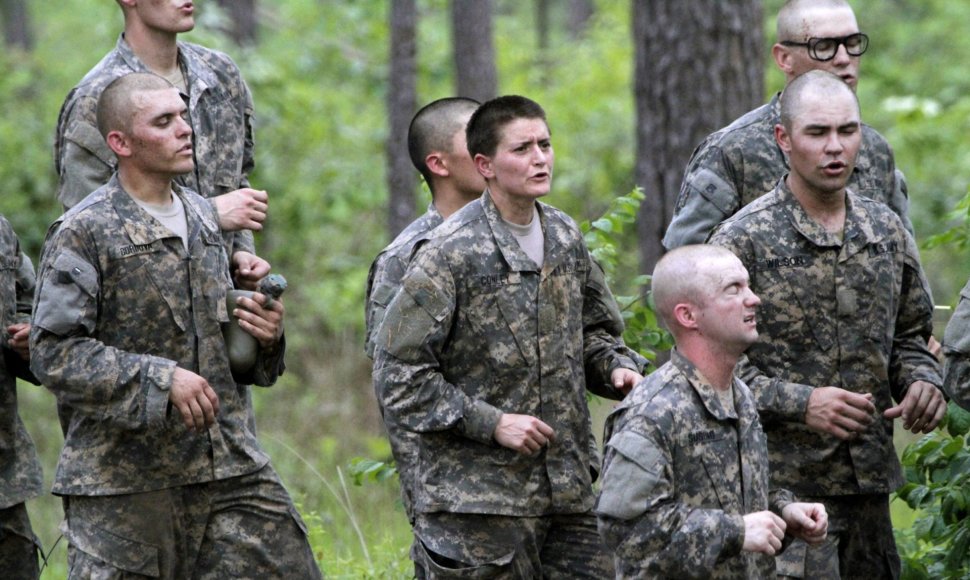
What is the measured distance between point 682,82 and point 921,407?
4022 mm

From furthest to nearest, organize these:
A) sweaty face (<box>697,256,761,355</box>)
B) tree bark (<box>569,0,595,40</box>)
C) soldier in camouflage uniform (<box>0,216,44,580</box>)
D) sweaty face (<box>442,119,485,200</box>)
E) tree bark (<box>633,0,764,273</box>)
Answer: tree bark (<box>569,0,595,40</box>)
tree bark (<box>633,0,764,273</box>)
sweaty face (<box>442,119,485,200</box>)
soldier in camouflage uniform (<box>0,216,44,580</box>)
sweaty face (<box>697,256,761,355</box>)

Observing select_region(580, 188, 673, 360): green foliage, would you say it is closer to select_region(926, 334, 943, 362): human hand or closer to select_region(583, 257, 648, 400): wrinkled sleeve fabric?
select_region(583, 257, 648, 400): wrinkled sleeve fabric

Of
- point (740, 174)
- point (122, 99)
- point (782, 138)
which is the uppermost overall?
point (122, 99)

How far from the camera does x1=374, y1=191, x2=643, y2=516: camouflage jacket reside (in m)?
5.16

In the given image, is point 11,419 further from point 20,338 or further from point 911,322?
point 911,322

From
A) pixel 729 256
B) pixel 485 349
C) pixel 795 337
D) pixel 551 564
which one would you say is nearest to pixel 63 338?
pixel 485 349

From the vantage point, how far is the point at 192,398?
16.9 ft

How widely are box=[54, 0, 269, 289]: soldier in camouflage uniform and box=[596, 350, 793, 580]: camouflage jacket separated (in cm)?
197

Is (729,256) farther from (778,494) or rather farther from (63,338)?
(63,338)

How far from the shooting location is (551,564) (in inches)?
209

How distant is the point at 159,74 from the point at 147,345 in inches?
54.2

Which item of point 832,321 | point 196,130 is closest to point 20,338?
point 196,130

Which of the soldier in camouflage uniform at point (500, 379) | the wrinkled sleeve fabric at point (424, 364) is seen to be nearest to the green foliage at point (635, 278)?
the soldier in camouflage uniform at point (500, 379)

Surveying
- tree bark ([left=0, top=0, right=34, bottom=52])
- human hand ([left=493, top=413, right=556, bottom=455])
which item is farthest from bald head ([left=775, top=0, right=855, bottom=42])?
tree bark ([left=0, top=0, right=34, bottom=52])
